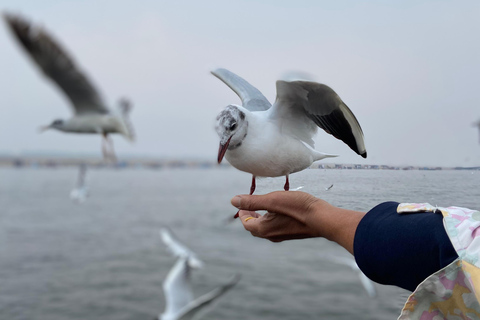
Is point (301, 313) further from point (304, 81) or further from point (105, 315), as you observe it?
point (304, 81)

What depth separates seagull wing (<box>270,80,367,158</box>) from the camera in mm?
1336

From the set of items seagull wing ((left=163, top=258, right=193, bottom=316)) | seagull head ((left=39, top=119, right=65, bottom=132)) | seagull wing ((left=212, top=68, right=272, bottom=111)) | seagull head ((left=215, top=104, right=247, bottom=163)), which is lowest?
seagull wing ((left=163, top=258, right=193, bottom=316))

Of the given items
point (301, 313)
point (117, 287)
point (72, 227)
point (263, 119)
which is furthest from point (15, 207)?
point (263, 119)

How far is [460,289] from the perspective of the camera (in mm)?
863

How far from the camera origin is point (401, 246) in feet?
3.09

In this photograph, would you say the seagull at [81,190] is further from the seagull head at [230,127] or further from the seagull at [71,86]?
the seagull head at [230,127]

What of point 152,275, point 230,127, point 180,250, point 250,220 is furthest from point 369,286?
point 230,127

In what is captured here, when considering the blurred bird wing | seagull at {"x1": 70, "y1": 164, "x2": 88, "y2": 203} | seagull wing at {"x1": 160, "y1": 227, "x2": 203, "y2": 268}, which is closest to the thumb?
seagull wing at {"x1": 160, "y1": 227, "x2": 203, "y2": 268}

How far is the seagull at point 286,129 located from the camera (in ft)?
4.43

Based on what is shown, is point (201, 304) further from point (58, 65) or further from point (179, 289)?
point (58, 65)

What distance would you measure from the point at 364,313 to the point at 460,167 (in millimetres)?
8362

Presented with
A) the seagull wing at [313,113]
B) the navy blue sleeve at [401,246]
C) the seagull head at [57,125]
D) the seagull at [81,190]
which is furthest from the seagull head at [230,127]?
the seagull at [81,190]

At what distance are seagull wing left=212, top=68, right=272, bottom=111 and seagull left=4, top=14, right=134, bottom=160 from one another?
4462 mm

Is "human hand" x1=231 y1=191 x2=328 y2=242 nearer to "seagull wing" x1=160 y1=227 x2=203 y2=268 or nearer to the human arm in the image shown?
the human arm
